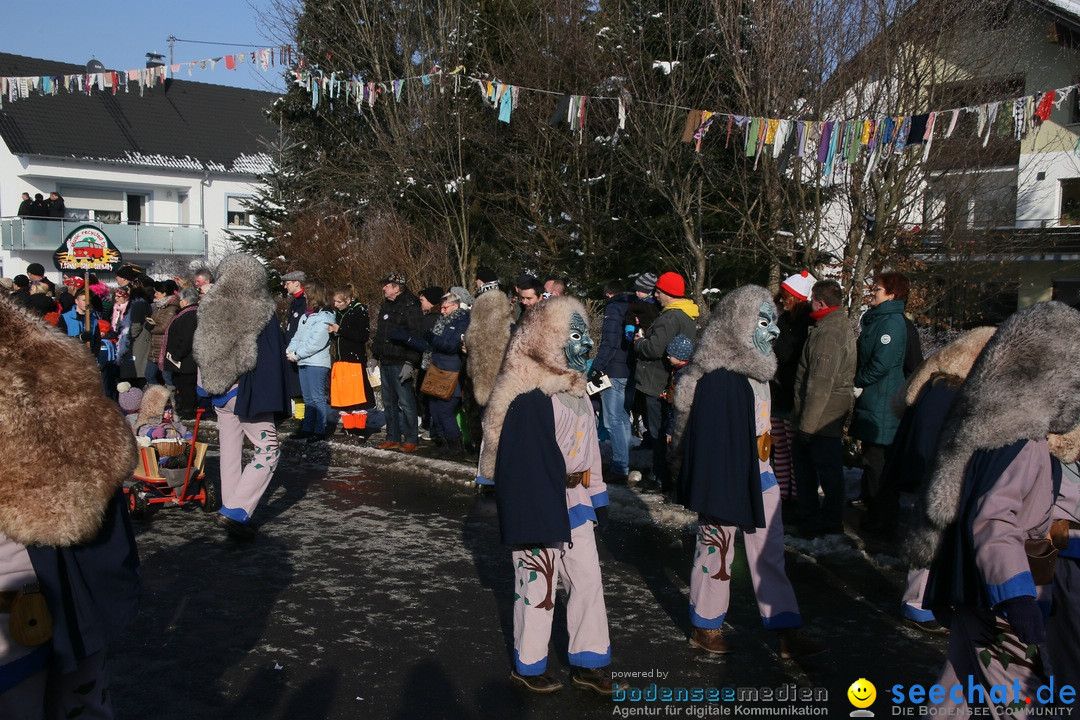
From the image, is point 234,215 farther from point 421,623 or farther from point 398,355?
point 421,623

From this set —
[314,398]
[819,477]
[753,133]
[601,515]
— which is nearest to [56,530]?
[601,515]

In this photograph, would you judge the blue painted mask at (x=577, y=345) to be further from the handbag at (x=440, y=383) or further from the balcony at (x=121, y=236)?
the balcony at (x=121, y=236)

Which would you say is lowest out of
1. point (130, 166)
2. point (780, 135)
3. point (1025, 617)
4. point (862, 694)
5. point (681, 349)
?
point (862, 694)

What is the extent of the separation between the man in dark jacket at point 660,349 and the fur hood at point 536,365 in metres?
3.96

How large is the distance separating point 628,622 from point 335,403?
6.73 metres

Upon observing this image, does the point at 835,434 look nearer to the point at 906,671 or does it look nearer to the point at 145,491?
the point at 906,671

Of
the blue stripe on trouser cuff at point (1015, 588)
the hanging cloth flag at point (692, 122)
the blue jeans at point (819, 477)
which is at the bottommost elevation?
the blue jeans at point (819, 477)

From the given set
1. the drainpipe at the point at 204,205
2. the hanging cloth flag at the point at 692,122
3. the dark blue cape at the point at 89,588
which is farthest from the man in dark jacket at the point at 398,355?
the drainpipe at the point at 204,205

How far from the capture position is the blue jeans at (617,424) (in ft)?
30.3

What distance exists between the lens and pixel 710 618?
501cm

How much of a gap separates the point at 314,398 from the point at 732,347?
7.42 meters

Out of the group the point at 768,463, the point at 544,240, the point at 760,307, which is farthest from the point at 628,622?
the point at 544,240

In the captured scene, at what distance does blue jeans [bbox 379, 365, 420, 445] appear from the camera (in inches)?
428

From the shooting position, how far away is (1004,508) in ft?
10.8
